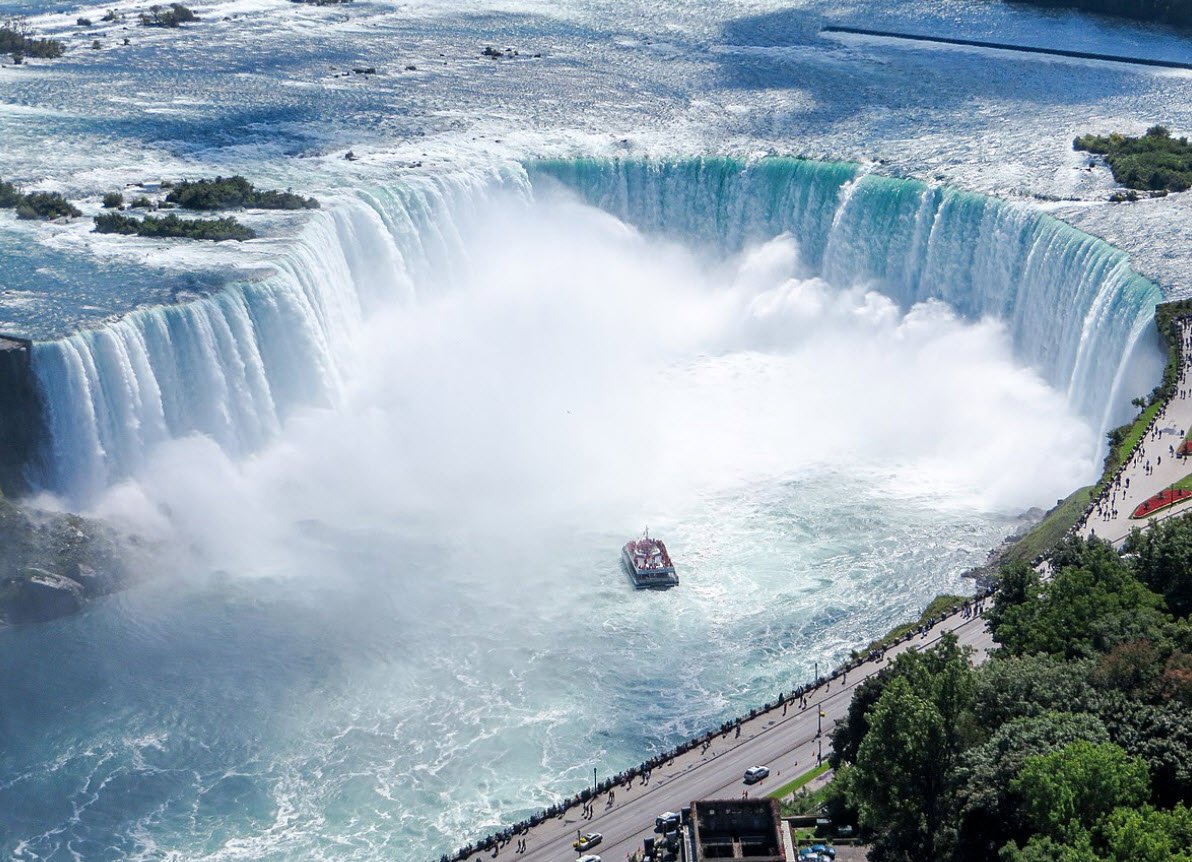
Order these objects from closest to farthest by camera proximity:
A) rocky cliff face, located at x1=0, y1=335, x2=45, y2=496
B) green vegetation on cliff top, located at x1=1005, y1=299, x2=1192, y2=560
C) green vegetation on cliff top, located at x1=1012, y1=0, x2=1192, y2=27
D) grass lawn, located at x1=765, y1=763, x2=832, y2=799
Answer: grass lawn, located at x1=765, y1=763, x2=832, y2=799 → green vegetation on cliff top, located at x1=1005, y1=299, x2=1192, y2=560 → rocky cliff face, located at x1=0, y1=335, x2=45, y2=496 → green vegetation on cliff top, located at x1=1012, y1=0, x2=1192, y2=27

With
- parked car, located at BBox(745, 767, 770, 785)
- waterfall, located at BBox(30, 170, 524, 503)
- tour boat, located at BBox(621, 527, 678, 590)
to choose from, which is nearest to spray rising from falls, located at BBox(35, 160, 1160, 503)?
waterfall, located at BBox(30, 170, 524, 503)

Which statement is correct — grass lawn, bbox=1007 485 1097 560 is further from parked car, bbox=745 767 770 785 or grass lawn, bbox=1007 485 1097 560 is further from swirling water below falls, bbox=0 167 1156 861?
parked car, bbox=745 767 770 785

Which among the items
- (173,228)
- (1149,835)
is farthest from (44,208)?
(1149,835)

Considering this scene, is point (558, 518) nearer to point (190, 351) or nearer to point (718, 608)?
point (718, 608)

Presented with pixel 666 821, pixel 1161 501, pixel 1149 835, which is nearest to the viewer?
pixel 1149 835

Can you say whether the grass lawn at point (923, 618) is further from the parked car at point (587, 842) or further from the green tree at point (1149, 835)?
the green tree at point (1149, 835)

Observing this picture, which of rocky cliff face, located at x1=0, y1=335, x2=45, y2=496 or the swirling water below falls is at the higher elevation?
rocky cliff face, located at x1=0, y1=335, x2=45, y2=496

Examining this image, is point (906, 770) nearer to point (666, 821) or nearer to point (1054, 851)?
point (1054, 851)
